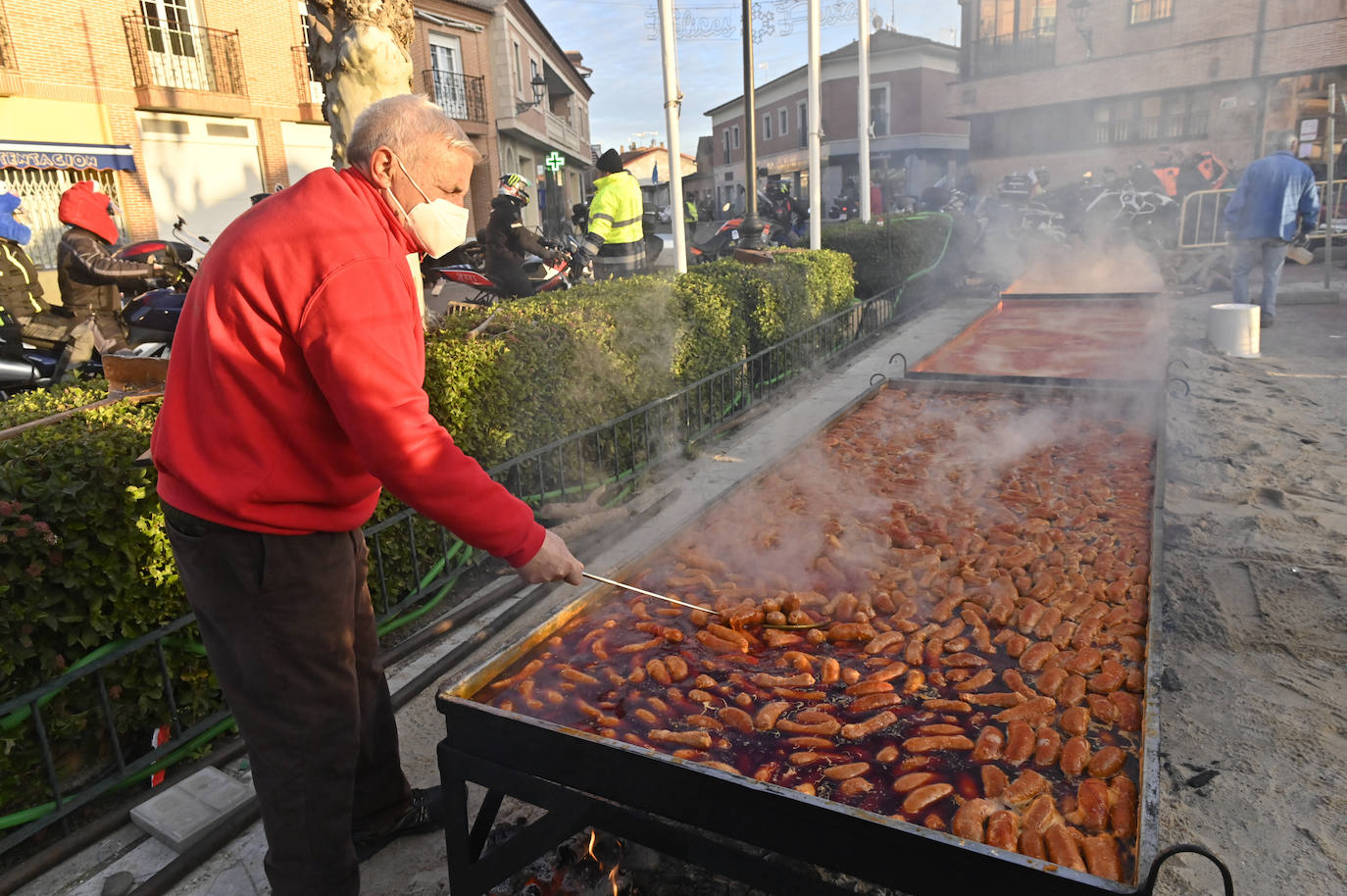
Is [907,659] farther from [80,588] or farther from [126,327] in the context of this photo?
[126,327]

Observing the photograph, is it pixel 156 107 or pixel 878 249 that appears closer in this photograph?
pixel 878 249

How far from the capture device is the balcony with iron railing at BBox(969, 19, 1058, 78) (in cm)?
2717

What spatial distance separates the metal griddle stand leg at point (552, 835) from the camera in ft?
6.08

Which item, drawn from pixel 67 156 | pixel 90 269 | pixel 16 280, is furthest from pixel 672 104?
pixel 67 156

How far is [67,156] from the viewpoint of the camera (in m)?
16.4

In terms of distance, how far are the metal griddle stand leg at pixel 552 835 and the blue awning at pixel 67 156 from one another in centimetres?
1884

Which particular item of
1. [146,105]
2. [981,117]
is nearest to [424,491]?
[146,105]

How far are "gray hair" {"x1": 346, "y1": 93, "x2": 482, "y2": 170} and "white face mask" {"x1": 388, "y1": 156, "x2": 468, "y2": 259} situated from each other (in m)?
0.05

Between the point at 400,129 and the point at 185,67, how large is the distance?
21679 mm

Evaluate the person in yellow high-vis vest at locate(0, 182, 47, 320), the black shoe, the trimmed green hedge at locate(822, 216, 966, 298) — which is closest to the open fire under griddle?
the black shoe

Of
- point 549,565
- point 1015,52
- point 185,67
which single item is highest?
point 1015,52

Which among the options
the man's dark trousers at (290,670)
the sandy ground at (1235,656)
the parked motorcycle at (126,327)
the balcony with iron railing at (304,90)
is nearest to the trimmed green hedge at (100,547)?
the sandy ground at (1235,656)

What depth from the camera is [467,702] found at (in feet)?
7.16

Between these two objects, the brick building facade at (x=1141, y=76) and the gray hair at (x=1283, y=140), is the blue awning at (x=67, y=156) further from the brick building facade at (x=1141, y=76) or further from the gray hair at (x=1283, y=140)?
the brick building facade at (x=1141, y=76)
